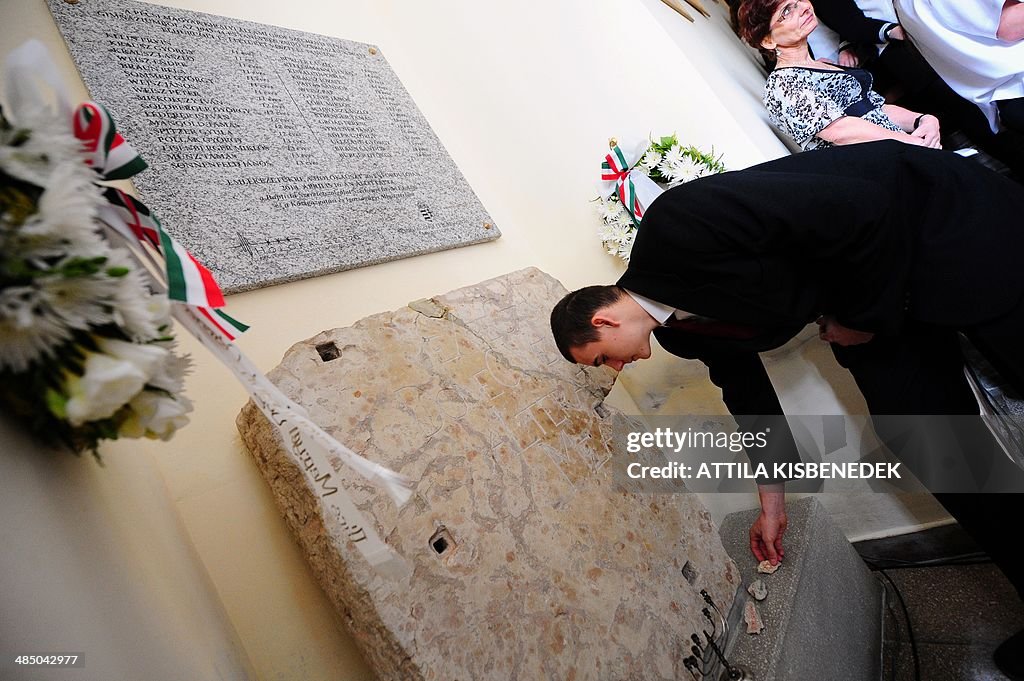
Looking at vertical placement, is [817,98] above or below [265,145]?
below

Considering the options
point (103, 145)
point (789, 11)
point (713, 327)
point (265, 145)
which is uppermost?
point (265, 145)

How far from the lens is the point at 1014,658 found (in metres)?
1.61

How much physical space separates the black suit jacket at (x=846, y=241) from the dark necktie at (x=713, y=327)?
63 millimetres

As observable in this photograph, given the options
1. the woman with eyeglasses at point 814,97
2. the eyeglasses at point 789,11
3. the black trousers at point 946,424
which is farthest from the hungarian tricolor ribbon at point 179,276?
the eyeglasses at point 789,11

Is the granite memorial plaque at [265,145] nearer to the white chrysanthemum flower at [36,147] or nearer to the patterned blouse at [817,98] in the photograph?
the white chrysanthemum flower at [36,147]

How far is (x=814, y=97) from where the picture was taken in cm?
211

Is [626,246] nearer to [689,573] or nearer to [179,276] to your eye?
[689,573]

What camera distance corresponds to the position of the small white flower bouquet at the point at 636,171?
6.68ft

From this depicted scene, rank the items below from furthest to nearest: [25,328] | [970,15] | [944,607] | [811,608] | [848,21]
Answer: [848,21] < [970,15] < [944,607] < [811,608] < [25,328]

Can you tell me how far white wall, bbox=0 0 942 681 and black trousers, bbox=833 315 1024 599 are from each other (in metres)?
0.72

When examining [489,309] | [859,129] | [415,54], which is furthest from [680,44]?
[489,309]

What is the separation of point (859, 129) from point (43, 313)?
2385 mm

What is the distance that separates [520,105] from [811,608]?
2097 millimetres

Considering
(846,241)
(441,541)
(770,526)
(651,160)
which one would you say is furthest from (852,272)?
(441,541)
